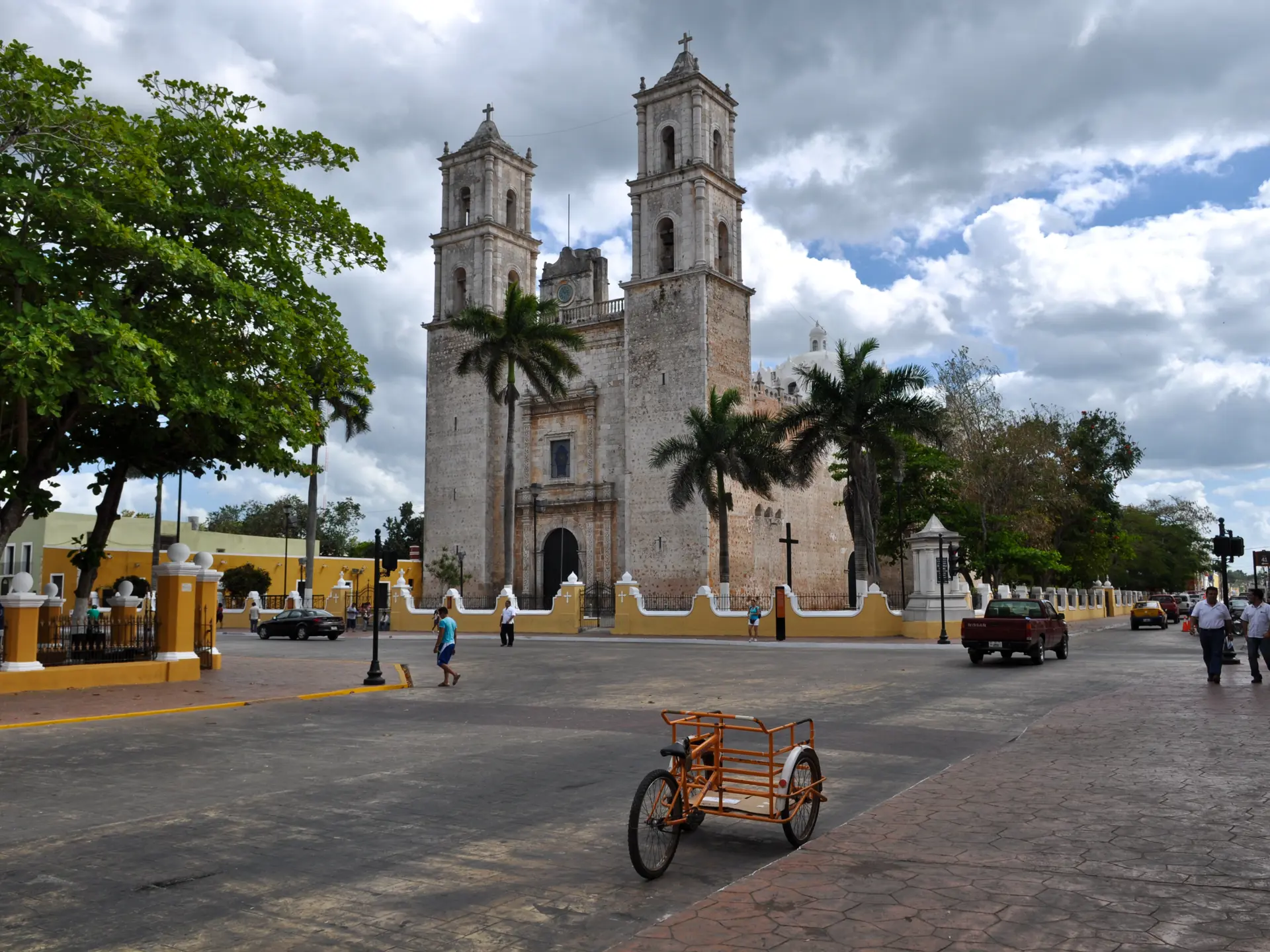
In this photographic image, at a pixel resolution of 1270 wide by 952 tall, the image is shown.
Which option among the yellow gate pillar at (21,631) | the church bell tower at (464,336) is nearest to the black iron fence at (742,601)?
the church bell tower at (464,336)

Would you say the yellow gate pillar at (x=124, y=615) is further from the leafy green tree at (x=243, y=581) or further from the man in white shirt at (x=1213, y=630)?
the leafy green tree at (x=243, y=581)

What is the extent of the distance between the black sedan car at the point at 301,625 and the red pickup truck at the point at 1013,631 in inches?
895

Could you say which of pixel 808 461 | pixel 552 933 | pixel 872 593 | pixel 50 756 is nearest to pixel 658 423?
pixel 808 461

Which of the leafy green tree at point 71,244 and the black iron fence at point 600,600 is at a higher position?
the leafy green tree at point 71,244

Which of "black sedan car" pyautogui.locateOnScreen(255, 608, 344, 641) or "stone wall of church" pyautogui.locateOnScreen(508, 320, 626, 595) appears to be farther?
"stone wall of church" pyautogui.locateOnScreen(508, 320, 626, 595)

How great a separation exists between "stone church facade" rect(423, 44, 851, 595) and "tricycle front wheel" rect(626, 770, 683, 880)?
35.0 metres

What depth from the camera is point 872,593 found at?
30656 millimetres

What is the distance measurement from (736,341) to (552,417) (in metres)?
9.81

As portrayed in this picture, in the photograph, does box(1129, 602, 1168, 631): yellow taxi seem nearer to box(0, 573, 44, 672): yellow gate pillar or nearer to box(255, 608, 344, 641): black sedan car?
box(255, 608, 344, 641): black sedan car

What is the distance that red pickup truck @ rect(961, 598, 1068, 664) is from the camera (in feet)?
62.8

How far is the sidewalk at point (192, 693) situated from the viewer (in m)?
13.1

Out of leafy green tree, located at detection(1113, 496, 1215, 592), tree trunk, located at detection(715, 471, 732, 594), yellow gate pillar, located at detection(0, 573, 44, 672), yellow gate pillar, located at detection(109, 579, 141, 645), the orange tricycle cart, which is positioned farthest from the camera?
leafy green tree, located at detection(1113, 496, 1215, 592)

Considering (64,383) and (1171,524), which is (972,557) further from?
(1171,524)

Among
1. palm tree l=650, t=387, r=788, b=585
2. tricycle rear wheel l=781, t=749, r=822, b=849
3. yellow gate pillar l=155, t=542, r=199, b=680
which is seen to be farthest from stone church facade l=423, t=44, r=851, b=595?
tricycle rear wheel l=781, t=749, r=822, b=849
